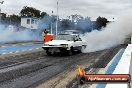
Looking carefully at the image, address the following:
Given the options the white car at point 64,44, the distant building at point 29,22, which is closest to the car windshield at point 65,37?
the white car at point 64,44

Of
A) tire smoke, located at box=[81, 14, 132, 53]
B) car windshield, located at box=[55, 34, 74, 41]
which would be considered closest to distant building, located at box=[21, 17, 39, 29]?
tire smoke, located at box=[81, 14, 132, 53]

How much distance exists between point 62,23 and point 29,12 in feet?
247

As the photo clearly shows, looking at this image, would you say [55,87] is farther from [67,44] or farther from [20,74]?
[67,44]

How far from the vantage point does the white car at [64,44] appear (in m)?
22.3

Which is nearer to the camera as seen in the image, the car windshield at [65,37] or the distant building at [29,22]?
the car windshield at [65,37]

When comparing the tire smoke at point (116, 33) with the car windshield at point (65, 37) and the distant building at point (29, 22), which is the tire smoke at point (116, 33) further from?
the distant building at point (29, 22)

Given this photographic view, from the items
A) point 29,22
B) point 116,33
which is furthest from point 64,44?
Result: point 29,22

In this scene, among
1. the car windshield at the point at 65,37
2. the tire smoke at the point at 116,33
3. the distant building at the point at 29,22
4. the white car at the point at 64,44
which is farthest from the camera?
the distant building at the point at 29,22

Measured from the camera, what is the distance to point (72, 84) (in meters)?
11.0

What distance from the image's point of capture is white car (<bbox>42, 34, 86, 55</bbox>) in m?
22.3

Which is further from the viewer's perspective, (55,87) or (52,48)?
(52,48)

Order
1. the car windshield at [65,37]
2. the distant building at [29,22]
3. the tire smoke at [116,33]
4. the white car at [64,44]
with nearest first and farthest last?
the white car at [64,44] < the car windshield at [65,37] < the tire smoke at [116,33] < the distant building at [29,22]

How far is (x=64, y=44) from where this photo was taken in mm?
22266

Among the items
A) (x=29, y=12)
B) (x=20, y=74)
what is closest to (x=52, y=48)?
(x=20, y=74)
